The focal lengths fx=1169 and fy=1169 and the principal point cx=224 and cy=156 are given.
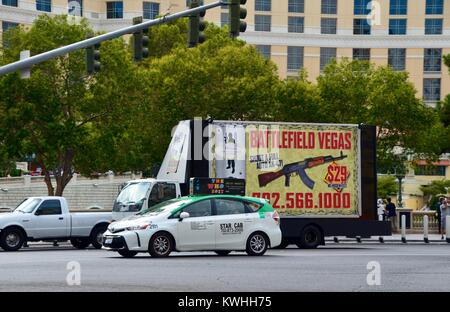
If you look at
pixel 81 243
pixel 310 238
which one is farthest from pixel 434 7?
pixel 81 243

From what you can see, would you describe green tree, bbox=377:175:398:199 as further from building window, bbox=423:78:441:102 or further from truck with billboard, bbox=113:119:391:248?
truck with billboard, bbox=113:119:391:248

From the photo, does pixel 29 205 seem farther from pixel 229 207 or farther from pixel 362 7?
pixel 362 7

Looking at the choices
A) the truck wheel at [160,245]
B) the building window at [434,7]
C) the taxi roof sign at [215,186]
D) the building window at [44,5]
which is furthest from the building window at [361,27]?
the truck wheel at [160,245]

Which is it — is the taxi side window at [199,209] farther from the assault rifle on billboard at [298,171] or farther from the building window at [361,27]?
the building window at [361,27]

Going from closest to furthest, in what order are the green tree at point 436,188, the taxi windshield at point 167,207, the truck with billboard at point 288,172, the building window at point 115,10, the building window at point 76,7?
the taxi windshield at point 167,207 < the truck with billboard at point 288,172 < the green tree at point 436,188 < the building window at point 76,7 < the building window at point 115,10

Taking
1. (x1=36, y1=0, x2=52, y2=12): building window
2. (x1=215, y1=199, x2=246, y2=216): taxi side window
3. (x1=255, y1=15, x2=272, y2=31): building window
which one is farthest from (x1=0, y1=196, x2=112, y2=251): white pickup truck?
(x1=255, y1=15, x2=272, y2=31): building window

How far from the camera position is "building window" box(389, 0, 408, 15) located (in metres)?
100

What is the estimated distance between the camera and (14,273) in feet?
66.6

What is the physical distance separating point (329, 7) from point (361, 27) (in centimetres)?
337

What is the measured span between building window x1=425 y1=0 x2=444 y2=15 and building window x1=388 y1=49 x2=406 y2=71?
4.04 meters

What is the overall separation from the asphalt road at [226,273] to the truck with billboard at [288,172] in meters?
4.64

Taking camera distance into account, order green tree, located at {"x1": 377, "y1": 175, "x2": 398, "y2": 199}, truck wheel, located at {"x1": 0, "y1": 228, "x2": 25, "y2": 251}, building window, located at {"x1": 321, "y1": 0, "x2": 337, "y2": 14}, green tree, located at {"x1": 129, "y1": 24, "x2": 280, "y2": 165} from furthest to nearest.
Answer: building window, located at {"x1": 321, "y1": 0, "x2": 337, "y2": 14}
green tree, located at {"x1": 377, "y1": 175, "x2": 398, "y2": 199}
green tree, located at {"x1": 129, "y1": 24, "x2": 280, "y2": 165}
truck wheel, located at {"x1": 0, "y1": 228, "x2": 25, "y2": 251}

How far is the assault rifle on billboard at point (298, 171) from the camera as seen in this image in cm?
3294
